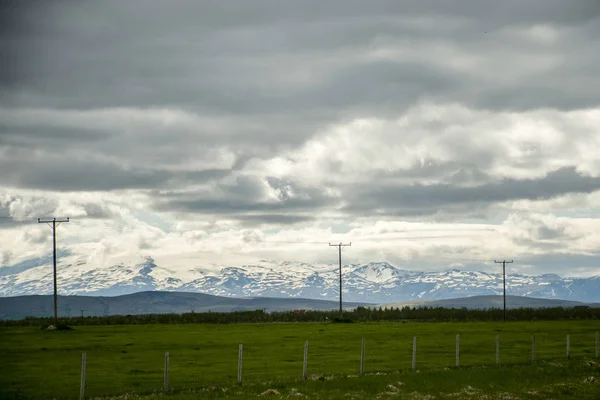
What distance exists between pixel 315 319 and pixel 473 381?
13773 cm

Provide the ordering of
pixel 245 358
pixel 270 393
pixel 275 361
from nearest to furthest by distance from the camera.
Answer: pixel 270 393 < pixel 275 361 < pixel 245 358

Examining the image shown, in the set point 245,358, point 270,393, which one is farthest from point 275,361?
point 270,393

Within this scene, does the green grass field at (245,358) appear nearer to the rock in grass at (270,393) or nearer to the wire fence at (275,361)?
the wire fence at (275,361)

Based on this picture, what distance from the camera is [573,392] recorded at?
173ft

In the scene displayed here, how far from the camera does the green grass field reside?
193 feet

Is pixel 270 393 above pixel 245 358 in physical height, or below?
above

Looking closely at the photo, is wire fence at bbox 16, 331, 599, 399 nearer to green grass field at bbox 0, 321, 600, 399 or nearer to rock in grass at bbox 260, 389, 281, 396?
green grass field at bbox 0, 321, 600, 399

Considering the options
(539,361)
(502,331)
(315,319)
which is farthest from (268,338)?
(315,319)

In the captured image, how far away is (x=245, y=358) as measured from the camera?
3236 inches

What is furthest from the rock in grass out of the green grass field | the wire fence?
the wire fence

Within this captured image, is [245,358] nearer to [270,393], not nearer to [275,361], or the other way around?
[275,361]

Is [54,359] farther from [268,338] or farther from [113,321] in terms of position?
Answer: [113,321]

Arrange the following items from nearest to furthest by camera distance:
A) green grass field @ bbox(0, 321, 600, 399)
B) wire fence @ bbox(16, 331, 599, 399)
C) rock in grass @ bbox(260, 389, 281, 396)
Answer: rock in grass @ bbox(260, 389, 281, 396), green grass field @ bbox(0, 321, 600, 399), wire fence @ bbox(16, 331, 599, 399)

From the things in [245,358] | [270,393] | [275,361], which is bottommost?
[245,358]
